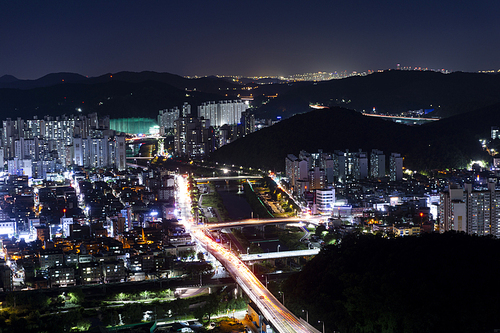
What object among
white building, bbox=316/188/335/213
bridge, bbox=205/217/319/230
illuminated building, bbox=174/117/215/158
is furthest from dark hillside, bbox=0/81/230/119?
white building, bbox=316/188/335/213

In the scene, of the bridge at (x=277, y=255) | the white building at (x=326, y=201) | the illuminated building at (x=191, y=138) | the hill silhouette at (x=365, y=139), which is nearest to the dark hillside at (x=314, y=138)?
the hill silhouette at (x=365, y=139)

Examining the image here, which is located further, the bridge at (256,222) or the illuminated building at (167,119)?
the illuminated building at (167,119)

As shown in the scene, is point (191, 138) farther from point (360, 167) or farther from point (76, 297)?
point (76, 297)

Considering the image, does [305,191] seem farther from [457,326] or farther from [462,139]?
[457,326]

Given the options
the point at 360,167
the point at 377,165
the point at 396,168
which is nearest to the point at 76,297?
the point at 360,167

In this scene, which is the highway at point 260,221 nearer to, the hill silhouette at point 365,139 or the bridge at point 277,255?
the bridge at point 277,255

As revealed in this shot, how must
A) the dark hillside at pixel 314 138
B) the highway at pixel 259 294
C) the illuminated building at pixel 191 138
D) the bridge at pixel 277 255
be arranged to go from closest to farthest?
1. the highway at pixel 259 294
2. the bridge at pixel 277 255
3. the dark hillside at pixel 314 138
4. the illuminated building at pixel 191 138

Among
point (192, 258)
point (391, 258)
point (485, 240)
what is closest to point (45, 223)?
point (192, 258)
